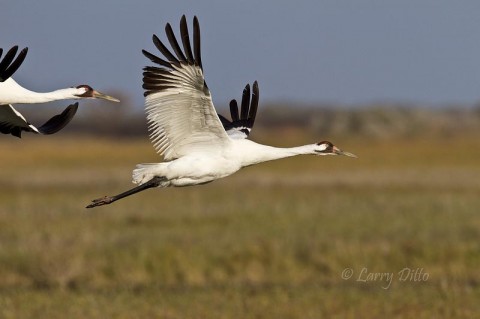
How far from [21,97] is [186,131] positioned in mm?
1450

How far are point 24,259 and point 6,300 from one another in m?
→ 3.05

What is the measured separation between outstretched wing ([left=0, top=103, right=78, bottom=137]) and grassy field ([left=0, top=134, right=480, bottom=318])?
10.9 ft

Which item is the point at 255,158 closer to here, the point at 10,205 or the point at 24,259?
the point at 24,259

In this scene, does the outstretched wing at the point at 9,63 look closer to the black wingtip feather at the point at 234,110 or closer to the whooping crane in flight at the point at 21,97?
A: the whooping crane in flight at the point at 21,97

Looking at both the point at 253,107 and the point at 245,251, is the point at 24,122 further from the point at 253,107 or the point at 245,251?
the point at 245,251

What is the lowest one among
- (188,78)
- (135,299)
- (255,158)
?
(135,299)

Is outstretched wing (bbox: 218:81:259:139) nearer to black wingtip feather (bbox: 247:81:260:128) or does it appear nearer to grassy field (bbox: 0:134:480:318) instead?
black wingtip feather (bbox: 247:81:260:128)

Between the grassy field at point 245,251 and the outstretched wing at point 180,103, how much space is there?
3.68 m

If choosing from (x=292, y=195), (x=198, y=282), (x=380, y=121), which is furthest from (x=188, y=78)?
(x=380, y=121)

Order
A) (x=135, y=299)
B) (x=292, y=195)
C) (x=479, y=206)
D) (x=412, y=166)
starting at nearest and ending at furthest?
(x=135, y=299) → (x=479, y=206) → (x=292, y=195) → (x=412, y=166)

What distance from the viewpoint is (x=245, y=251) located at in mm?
17250

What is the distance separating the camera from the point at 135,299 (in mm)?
13688

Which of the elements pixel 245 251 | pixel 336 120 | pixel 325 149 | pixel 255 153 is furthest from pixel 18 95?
pixel 336 120

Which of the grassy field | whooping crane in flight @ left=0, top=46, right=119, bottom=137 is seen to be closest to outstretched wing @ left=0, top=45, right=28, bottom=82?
whooping crane in flight @ left=0, top=46, right=119, bottom=137
